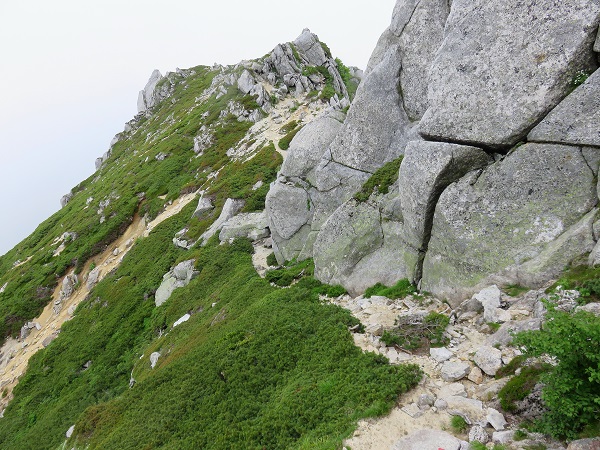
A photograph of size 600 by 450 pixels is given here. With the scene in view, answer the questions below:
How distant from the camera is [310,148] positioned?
3138 cm

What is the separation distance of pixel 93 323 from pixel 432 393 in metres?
37.6

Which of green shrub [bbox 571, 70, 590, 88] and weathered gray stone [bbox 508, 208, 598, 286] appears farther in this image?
green shrub [bbox 571, 70, 590, 88]

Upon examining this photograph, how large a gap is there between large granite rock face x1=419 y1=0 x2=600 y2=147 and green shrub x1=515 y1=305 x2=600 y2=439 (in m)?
9.77

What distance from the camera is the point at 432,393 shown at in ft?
35.5

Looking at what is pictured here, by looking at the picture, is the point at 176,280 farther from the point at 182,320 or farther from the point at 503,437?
the point at 503,437

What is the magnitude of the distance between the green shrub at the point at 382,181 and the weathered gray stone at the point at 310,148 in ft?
30.6

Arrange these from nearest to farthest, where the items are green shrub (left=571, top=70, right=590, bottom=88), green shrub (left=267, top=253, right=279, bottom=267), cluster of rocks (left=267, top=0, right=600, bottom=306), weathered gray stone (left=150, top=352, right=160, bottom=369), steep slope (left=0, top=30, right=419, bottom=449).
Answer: cluster of rocks (left=267, top=0, right=600, bottom=306) → green shrub (left=571, top=70, right=590, bottom=88) → steep slope (left=0, top=30, right=419, bottom=449) → weathered gray stone (left=150, top=352, right=160, bottom=369) → green shrub (left=267, top=253, right=279, bottom=267)

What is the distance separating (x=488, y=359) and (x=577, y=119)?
9192mm

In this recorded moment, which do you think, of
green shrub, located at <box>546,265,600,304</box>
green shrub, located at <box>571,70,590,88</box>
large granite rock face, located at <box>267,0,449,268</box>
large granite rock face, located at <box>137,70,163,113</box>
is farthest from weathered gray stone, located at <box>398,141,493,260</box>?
large granite rock face, located at <box>137,70,163,113</box>

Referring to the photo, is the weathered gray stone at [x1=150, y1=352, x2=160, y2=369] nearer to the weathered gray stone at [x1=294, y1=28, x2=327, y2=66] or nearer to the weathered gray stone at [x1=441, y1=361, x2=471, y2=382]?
the weathered gray stone at [x1=441, y1=361, x2=471, y2=382]

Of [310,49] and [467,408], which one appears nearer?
[467,408]

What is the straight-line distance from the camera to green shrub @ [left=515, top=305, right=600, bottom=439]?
6684mm

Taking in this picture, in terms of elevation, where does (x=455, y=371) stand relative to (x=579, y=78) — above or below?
below

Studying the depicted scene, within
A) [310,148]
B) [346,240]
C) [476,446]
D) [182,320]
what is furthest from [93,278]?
[476,446]
